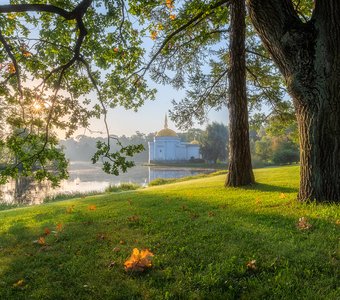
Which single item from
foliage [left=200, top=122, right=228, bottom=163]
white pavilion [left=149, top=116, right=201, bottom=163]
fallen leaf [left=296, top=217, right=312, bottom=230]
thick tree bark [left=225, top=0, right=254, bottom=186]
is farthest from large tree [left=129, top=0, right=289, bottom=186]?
white pavilion [left=149, top=116, right=201, bottom=163]

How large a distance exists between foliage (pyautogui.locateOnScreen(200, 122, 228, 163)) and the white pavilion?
16497 mm

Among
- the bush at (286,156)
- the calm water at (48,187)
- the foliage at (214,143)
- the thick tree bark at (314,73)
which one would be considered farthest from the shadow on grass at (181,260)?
the foliage at (214,143)

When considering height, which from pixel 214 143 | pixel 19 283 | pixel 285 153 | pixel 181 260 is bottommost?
pixel 19 283

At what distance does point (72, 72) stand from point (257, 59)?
346 inches

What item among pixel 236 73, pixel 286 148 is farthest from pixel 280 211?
pixel 286 148

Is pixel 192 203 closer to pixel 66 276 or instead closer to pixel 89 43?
pixel 66 276

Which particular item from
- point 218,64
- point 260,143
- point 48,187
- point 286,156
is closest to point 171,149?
point 260,143

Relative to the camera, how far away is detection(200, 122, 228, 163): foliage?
248ft

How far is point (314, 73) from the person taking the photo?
17.9 ft

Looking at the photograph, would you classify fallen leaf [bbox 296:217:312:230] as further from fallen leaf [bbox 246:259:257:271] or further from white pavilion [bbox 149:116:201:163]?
white pavilion [bbox 149:116:201:163]

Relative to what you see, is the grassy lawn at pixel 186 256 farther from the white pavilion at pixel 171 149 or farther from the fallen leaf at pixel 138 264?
the white pavilion at pixel 171 149

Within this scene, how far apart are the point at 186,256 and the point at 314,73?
436 centimetres

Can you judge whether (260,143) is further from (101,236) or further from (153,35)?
(101,236)

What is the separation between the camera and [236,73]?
396 inches
